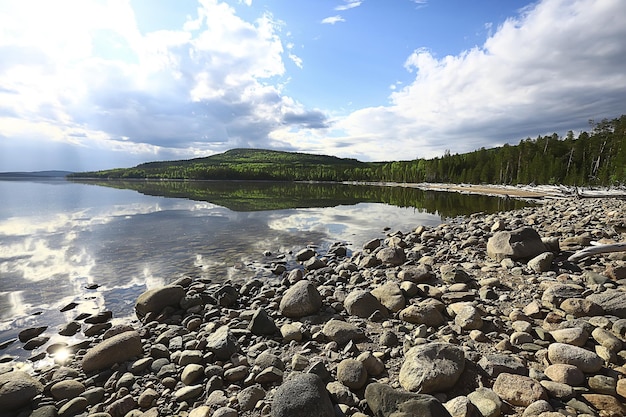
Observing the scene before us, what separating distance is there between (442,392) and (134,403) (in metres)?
5.01

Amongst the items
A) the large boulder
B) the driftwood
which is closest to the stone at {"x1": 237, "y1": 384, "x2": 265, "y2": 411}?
the large boulder

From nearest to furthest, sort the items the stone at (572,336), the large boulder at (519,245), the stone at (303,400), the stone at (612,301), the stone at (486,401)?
the stone at (486,401), the stone at (303,400), the stone at (572,336), the stone at (612,301), the large boulder at (519,245)

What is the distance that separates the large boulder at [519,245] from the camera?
966 cm

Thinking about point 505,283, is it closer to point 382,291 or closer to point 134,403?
point 382,291

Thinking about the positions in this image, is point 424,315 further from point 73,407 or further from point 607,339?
point 73,407

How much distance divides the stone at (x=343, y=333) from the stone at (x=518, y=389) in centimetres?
258

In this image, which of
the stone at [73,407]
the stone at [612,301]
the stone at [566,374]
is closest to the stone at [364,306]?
the stone at [566,374]

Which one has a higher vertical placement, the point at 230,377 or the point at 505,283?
the point at 505,283

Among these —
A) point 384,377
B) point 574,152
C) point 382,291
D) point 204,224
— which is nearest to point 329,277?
point 382,291

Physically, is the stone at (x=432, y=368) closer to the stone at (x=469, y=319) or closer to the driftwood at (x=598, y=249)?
the stone at (x=469, y=319)

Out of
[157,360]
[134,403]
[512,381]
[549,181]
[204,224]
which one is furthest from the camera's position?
[549,181]

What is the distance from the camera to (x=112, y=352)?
6.28 m

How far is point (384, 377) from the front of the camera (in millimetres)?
5047

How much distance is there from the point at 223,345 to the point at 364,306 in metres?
3.40
